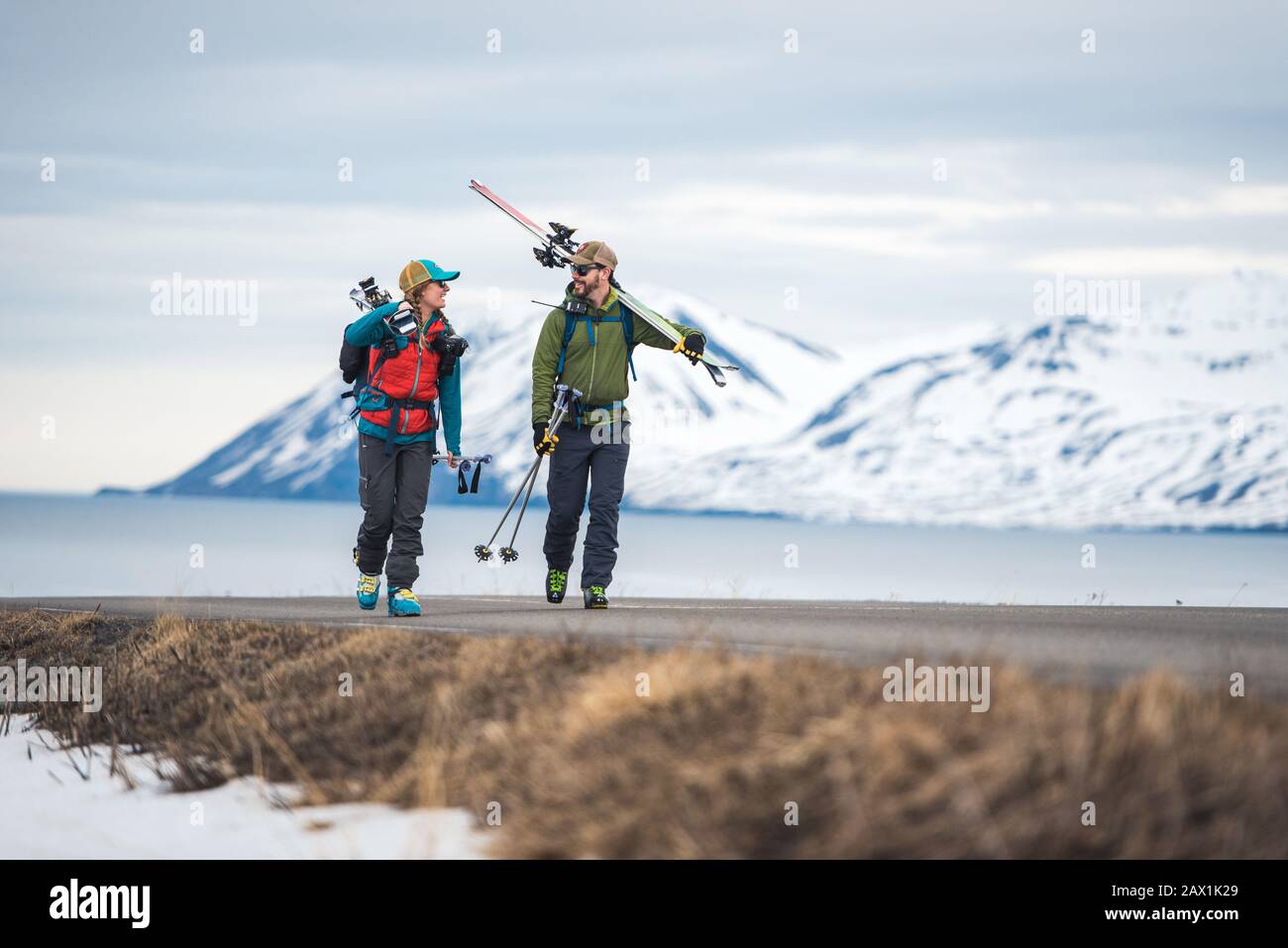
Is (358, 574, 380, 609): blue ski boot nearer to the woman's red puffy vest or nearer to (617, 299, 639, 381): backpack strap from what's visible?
the woman's red puffy vest

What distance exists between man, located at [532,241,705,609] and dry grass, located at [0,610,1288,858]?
14.8 ft

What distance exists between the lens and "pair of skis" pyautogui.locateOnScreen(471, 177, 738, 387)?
45.1 ft

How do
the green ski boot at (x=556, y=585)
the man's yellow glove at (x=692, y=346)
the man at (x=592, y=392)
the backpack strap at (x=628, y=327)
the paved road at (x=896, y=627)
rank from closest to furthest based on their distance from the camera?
the paved road at (x=896, y=627) < the man's yellow glove at (x=692, y=346) < the man at (x=592, y=392) < the backpack strap at (x=628, y=327) < the green ski boot at (x=556, y=585)

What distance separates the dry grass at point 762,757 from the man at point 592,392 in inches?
178

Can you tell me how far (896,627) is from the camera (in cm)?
1176

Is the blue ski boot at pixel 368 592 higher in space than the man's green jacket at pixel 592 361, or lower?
lower

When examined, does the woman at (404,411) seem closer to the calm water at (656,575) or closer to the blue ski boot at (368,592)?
the blue ski boot at (368,592)

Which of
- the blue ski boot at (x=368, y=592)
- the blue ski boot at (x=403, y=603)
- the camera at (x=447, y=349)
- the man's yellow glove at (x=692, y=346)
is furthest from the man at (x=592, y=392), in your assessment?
the blue ski boot at (x=368, y=592)

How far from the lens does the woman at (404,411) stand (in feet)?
43.4

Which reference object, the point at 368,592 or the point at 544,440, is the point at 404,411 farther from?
the point at 368,592

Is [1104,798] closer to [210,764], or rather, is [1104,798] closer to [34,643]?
[210,764]

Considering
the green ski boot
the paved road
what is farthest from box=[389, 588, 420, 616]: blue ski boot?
the green ski boot

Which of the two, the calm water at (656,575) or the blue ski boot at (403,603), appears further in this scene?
the calm water at (656,575)
